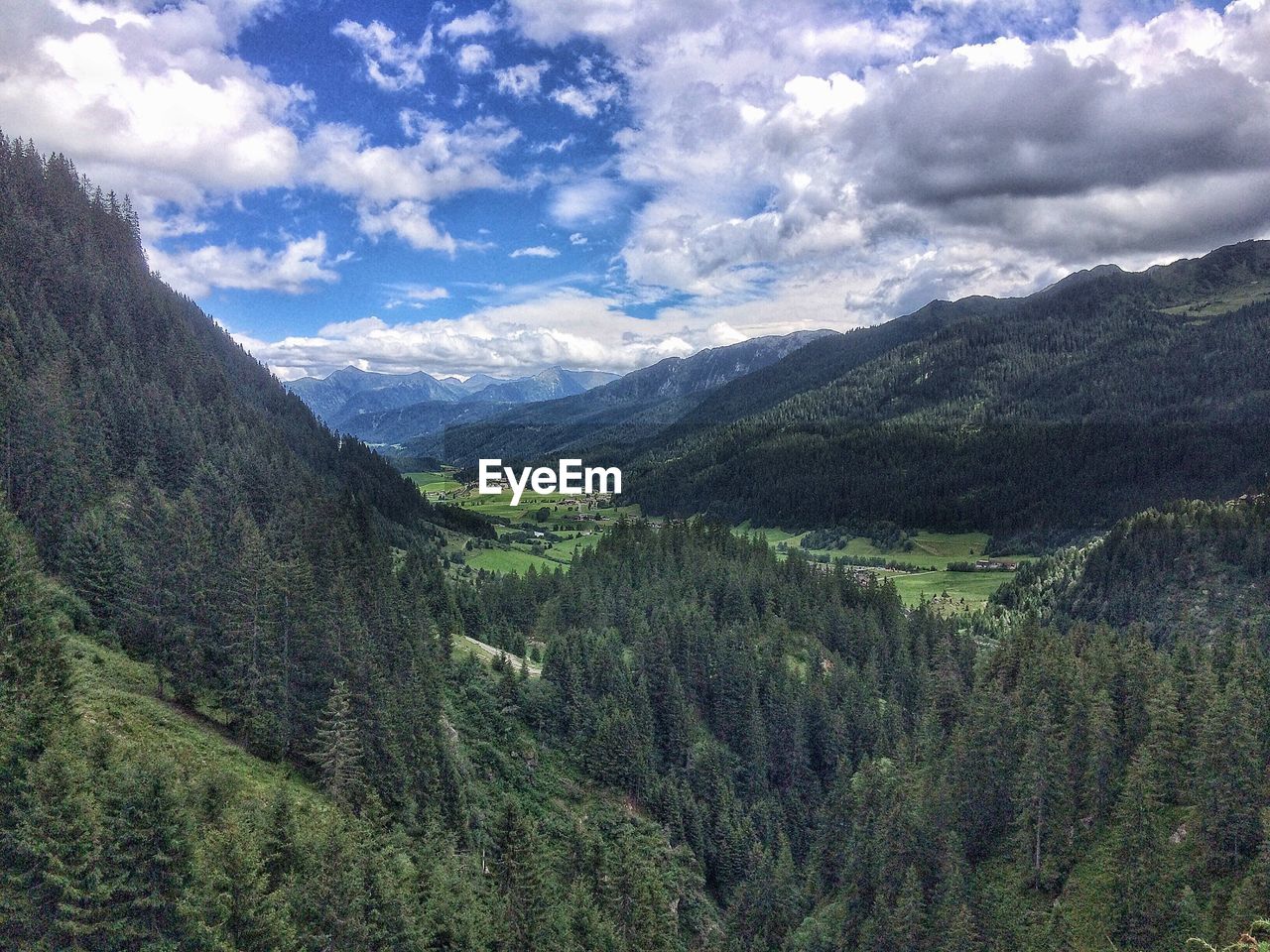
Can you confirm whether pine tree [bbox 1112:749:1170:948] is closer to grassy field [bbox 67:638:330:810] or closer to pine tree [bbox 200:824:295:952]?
pine tree [bbox 200:824:295:952]

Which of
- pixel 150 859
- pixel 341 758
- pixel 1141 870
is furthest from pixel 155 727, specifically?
pixel 1141 870

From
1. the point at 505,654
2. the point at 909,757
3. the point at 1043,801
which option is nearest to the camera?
the point at 1043,801

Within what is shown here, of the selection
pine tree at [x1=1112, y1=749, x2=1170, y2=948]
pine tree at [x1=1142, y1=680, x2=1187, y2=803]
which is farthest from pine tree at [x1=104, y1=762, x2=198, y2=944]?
pine tree at [x1=1142, y1=680, x2=1187, y2=803]

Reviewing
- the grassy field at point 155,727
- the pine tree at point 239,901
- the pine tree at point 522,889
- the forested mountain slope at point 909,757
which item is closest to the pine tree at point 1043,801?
the forested mountain slope at point 909,757

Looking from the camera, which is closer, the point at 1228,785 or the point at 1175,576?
the point at 1228,785

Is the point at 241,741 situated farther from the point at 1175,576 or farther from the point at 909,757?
the point at 1175,576

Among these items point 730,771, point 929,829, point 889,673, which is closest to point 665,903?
point 929,829

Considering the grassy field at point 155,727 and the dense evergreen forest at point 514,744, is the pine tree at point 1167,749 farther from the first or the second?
the grassy field at point 155,727

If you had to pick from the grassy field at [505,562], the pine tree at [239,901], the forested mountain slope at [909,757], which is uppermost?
the pine tree at [239,901]

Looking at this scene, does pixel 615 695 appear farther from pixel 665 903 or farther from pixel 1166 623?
pixel 1166 623
